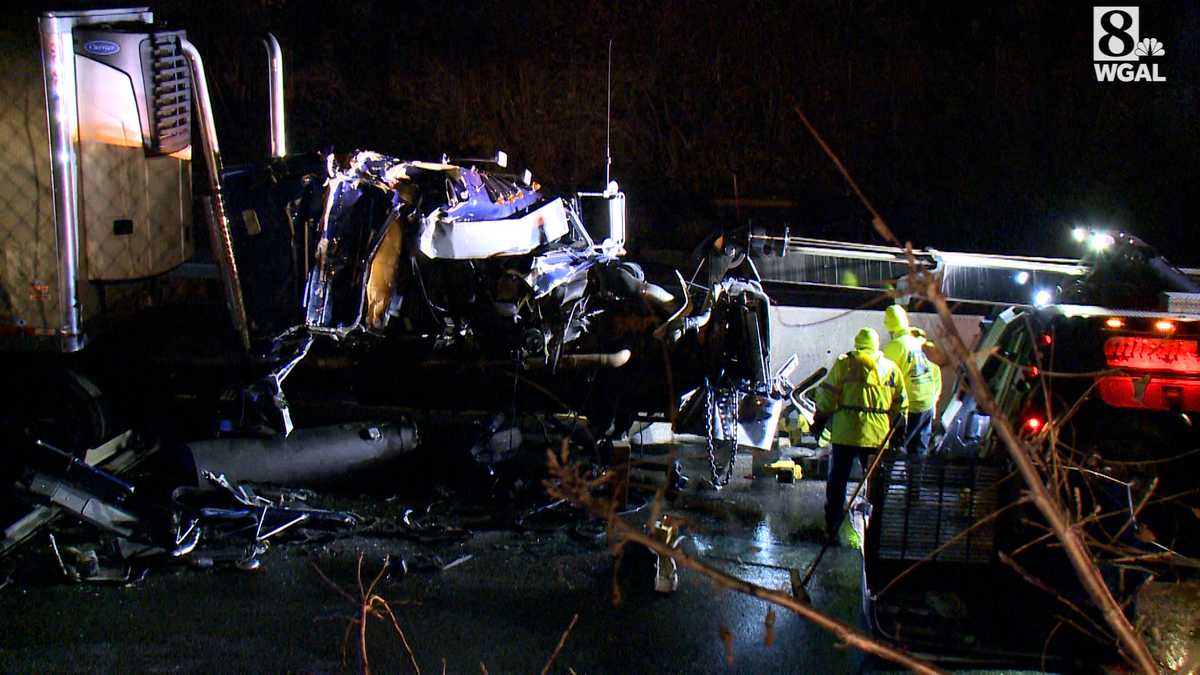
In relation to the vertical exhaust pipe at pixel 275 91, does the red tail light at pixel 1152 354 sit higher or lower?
lower

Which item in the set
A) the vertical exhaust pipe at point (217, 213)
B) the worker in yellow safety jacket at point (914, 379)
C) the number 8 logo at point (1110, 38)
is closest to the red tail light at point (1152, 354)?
the worker in yellow safety jacket at point (914, 379)

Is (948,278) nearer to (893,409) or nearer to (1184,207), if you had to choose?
(893,409)

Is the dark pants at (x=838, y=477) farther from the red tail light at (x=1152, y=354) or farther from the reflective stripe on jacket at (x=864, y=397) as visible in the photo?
the red tail light at (x=1152, y=354)

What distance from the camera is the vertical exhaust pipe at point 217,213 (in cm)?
730

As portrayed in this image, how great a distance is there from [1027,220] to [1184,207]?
7.57ft

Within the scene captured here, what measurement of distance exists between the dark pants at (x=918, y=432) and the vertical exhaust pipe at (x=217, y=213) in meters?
5.16

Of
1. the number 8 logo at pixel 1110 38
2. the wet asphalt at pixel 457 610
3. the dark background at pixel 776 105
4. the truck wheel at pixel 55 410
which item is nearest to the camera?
the wet asphalt at pixel 457 610

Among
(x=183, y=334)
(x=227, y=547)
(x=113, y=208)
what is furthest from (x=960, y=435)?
(x=113, y=208)

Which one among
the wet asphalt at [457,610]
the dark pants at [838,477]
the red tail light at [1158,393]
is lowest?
the wet asphalt at [457,610]

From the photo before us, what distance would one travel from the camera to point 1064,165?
15.9m

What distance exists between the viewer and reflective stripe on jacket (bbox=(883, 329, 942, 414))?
26.5 feet

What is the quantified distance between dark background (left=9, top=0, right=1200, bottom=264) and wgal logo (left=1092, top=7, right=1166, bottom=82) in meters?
0.14

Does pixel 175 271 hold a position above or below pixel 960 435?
above

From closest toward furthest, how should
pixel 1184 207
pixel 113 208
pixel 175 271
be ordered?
pixel 113 208, pixel 175 271, pixel 1184 207
